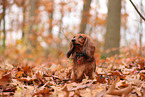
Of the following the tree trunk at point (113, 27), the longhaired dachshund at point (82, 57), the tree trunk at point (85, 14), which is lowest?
the longhaired dachshund at point (82, 57)

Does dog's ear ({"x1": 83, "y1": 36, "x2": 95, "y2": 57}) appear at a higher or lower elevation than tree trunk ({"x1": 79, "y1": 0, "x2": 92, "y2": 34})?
lower

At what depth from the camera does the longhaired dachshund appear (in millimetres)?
2694

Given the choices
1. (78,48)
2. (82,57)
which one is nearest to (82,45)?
(78,48)

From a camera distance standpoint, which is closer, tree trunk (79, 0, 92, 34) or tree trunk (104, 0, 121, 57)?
tree trunk (104, 0, 121, 57)

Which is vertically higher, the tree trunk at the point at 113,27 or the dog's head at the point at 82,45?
the tree trunk at the point at 113,27

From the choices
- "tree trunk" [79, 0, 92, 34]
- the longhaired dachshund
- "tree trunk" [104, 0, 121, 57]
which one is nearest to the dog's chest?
the longhaired dachshund

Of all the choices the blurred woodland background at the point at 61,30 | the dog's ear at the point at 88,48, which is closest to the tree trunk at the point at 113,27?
the blurred woodland background at the point at 61,30

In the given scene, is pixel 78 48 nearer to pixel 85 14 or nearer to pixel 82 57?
pixel 82 57

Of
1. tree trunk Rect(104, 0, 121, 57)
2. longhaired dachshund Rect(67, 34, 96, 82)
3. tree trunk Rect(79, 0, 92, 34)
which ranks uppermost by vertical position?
tree trunk Rect(79, 0, 92, 34)

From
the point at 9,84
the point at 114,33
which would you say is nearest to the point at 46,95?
the point at 9,84

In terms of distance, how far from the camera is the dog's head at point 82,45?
268 cm

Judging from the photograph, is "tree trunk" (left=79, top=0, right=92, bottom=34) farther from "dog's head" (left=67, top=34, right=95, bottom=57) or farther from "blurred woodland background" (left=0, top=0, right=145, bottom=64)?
"dog's head" (left=67, top=34, right=95, bottom=57)

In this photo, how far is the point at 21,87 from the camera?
261 centimetres

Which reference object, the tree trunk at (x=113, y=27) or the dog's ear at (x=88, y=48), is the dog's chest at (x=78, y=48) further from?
the tree trunk at (x=113, y=27)
